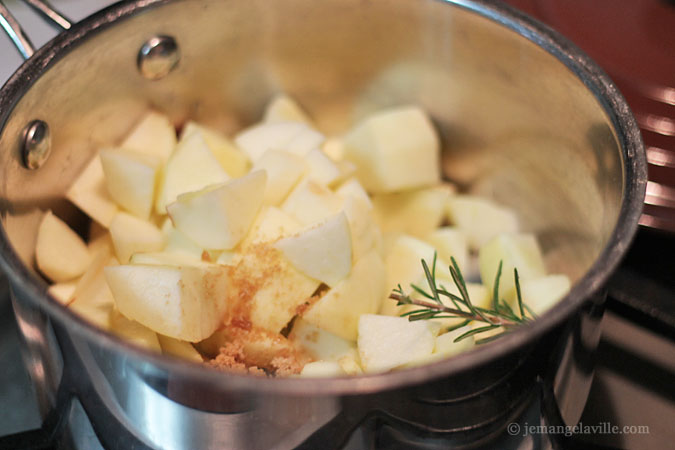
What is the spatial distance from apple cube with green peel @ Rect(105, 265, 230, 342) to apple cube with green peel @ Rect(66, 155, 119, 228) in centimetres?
25

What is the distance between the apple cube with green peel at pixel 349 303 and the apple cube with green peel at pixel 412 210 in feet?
0.75

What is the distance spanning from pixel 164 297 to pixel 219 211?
159 mm

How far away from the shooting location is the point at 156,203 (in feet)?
3.42

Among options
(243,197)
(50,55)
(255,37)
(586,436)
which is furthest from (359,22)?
(586,436)

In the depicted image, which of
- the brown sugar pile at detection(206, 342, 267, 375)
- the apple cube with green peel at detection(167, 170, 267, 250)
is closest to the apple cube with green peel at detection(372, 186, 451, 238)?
the apple cube with green peel at detection(167, 170, 267, 250)

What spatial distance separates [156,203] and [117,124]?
0.15 metres

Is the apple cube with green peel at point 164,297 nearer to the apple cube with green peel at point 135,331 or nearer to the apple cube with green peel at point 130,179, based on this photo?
the apple cube with green peel at point 135,331

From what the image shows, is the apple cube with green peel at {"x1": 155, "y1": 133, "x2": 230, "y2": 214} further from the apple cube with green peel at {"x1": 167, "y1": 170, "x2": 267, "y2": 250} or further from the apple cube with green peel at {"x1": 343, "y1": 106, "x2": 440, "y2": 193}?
the apple cube with green peel at {"x1": 343, "y1": 106, "x2": 440, "y2": 193}

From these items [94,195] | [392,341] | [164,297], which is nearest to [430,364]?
[392,341]

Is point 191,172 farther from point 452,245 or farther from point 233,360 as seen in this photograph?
point 452,245

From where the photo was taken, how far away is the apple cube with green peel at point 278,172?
101 cm

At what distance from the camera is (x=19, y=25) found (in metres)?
0.91

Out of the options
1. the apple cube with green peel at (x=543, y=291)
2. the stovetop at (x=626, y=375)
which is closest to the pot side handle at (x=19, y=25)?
the stovetop at (x=626, y=375)

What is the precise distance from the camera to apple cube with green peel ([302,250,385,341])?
891 mm
